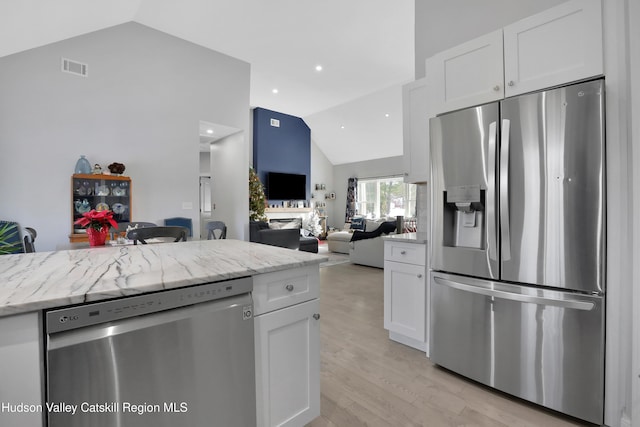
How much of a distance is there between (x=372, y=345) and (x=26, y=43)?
15.3 ft

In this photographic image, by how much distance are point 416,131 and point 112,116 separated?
407 cm

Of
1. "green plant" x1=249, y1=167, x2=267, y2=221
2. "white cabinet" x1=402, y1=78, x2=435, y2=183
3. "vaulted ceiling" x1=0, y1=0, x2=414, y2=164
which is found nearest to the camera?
"white cabinet" x1=402, y1=78, x2=435, y2=183

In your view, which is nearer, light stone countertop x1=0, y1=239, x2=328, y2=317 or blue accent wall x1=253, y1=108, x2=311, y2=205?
light stone countertop x1=0, y1=239, x2=328, y2=317

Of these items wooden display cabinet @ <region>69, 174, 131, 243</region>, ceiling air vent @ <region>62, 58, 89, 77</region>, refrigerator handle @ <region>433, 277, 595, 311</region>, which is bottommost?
refrigerator handle @ <region>433, 277, 595, 311</region>

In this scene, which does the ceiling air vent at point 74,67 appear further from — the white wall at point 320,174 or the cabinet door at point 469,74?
the white wall at point 320,174

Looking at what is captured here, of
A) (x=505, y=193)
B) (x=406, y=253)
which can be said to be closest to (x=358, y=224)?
(x=406, y=253)

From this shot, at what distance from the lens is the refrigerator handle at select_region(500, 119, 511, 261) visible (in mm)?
1757

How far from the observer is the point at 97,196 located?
12.8ft

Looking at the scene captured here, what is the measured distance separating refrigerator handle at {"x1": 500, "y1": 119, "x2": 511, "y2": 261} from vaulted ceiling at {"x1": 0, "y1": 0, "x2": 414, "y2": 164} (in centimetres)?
300

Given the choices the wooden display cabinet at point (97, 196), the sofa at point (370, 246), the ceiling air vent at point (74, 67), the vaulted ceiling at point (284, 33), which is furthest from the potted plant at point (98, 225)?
the sofa at point (370, 246)

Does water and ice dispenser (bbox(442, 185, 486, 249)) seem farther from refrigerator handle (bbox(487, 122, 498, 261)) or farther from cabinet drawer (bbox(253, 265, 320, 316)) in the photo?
cabinet drawer (bbox(253, 265, 320, 316))

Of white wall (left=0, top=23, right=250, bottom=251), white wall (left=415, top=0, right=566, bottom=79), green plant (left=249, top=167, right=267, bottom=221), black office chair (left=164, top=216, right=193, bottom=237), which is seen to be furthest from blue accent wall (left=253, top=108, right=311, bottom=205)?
white wall (left=415, top=0, right=566, bottom=79)

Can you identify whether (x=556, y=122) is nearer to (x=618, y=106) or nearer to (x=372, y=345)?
(x=618, y=106)

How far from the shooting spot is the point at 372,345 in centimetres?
249
